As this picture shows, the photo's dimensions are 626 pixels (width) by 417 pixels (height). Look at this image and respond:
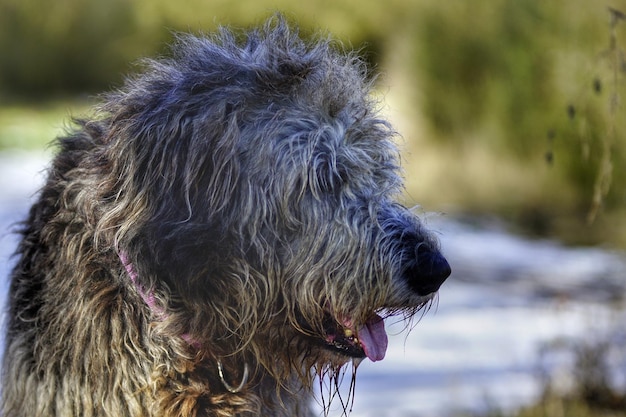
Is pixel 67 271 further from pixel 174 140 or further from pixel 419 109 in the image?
pixel 419 109

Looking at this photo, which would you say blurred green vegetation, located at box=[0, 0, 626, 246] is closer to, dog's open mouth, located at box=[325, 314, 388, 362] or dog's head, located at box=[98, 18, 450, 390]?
dog's head, located at box=[98, 18, 450, 390]

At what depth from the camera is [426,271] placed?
3.06m

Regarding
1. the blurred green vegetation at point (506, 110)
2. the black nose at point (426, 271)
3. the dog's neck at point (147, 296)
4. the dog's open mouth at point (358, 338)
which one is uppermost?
the blurred green vegetation at point (506, 110)

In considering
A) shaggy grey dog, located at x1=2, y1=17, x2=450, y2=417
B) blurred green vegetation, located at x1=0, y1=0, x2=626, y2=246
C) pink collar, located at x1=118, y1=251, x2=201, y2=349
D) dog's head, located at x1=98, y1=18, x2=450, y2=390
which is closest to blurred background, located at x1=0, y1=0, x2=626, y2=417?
blurred green vegetation, located at x1=0, y1=0, x2=626, y2=246

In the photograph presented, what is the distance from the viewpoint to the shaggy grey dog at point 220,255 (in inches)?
120

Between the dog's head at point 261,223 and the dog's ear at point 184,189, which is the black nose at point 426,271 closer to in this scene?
the dog's head at point 261,223

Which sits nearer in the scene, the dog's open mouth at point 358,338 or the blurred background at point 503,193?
the dog's open mouth at point 358,338

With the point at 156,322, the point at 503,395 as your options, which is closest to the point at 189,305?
the point at 156,322

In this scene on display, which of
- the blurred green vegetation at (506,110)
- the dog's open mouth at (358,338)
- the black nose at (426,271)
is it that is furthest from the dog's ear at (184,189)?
the blurred green vegetation at (506,110)

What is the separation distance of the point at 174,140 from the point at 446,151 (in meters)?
11.0

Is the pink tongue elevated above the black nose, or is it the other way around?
the black nose

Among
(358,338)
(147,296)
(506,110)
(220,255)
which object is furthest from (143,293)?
(506,110)

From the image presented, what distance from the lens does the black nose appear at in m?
3.05

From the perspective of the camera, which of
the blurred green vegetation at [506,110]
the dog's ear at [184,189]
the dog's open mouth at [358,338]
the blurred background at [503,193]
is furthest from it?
the blurred green vegetation at [506,110]
